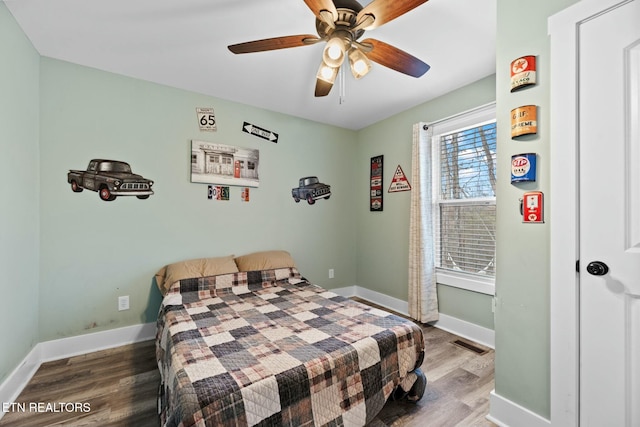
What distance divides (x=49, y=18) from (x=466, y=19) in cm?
273

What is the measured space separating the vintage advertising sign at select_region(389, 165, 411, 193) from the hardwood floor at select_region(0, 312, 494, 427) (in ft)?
5.72

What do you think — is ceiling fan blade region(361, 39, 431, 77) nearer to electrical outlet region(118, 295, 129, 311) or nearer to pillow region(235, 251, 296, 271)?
pillow region(235, 251, 296, 271)

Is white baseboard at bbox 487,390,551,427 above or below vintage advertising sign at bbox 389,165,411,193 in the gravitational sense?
below

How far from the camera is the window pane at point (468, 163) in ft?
8.29

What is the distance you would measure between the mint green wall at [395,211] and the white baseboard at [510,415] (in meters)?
1.04

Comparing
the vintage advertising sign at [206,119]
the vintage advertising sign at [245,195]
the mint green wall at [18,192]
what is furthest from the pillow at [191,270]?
the vintage advertising sign at [206,119]

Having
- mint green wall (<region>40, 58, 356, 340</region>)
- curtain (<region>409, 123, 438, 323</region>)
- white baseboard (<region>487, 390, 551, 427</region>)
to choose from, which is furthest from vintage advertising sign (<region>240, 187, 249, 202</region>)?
white baseboard (<region>487, 390, 551, 427</region>)

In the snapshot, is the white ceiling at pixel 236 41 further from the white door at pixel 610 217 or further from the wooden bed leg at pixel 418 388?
the wooden bed leg at pixel 418 388

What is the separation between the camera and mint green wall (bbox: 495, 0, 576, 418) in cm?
138

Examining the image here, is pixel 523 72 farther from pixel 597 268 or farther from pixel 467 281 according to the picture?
pixel 467 281

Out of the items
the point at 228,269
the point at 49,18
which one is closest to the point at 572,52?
the point at 228,269

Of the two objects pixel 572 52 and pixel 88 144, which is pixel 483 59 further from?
pixel 88 144

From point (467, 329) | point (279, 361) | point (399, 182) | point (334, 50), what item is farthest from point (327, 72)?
point (467, 329)

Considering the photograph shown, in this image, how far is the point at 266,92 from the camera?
2803mm
